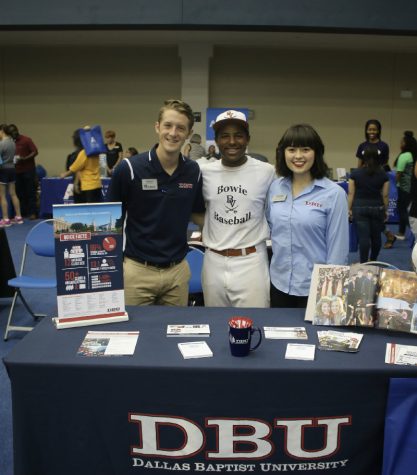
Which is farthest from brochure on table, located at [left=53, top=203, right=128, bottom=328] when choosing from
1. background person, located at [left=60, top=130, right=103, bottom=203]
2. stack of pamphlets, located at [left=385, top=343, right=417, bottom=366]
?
background person, located at [left=60, top=130, right=103, bottom=203]

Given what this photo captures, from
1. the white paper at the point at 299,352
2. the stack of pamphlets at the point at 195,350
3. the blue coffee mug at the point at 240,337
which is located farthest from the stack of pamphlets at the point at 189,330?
the white paper at the point at 299,352

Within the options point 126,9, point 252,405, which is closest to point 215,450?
point 252,405

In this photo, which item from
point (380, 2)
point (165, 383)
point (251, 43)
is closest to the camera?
point (165, 383)

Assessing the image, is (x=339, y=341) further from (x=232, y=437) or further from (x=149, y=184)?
(x=149, y=184)

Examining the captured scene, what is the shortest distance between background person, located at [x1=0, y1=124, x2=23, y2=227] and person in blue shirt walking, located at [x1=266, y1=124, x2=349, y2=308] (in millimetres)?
6205

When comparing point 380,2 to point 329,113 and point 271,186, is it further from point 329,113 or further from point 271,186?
point 271,186

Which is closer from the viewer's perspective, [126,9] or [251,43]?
[126,9]

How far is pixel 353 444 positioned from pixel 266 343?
1.37ft

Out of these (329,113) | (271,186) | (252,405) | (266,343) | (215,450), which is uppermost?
(329,113)

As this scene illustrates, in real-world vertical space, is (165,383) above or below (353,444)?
above

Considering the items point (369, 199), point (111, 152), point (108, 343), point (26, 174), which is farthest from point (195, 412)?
point (111, 152)

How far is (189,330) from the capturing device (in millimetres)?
1881

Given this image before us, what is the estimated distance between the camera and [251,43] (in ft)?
32.1

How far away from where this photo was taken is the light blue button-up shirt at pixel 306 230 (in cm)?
215
